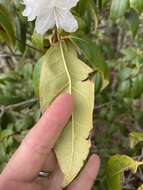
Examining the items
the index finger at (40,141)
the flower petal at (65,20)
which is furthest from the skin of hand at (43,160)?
the flower petal at (65,20)

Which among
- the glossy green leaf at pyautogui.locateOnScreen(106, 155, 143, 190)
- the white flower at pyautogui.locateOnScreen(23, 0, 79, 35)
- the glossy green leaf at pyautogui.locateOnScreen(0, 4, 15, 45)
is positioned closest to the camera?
the white flower at pyautogui.locateOnScreen(23, 0, 79, 35)

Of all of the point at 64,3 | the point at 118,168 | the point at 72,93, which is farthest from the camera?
the point at 118,168

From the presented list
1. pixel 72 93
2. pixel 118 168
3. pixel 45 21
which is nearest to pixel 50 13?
pixel 45 21

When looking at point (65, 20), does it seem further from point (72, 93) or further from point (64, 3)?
point (72, 93)

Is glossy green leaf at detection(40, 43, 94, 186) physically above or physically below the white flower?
below

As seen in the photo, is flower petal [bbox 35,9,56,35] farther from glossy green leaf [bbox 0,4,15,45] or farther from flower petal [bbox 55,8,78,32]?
Answer: glossy green leaf [bbox 0,4,15,45]

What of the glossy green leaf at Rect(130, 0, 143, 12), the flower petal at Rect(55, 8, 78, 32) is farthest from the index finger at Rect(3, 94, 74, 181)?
the glossy green leaf at Rect(130, 0, 143, 12)
